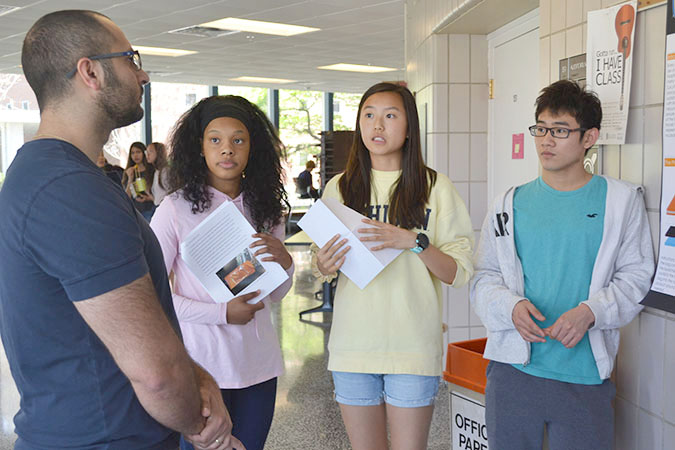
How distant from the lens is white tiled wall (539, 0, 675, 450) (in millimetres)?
1817

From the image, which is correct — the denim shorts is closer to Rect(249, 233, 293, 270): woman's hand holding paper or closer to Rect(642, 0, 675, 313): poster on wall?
Rect(249, 233, 293, 270): woman's hand holding paper

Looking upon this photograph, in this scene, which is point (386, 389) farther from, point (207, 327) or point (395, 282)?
point (207, 327)

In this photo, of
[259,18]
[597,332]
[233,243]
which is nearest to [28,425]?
[233,243]

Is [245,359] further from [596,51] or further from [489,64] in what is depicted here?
[489,64]

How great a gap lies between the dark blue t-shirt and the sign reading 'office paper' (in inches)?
58.1

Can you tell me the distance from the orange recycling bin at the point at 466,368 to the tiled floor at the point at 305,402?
80cm

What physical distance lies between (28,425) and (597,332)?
149 cm

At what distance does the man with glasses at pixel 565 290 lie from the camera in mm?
1783

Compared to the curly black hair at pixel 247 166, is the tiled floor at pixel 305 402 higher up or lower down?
lower down

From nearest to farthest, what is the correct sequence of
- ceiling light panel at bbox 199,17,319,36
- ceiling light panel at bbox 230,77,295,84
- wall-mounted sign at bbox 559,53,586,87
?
wall-mounted sign at bbox 559,53,586,87 → ceiling light panel at bbox 199,17,319,36 → ceiling light panel at bbox 230,77,295,84

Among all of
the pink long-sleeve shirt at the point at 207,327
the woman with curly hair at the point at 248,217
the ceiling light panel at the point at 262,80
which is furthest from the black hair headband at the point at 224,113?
the ceiling light panel at the point at 262,80

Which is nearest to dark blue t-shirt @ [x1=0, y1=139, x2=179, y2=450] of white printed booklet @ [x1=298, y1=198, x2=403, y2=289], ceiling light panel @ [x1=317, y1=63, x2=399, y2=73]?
white printed booklet @ [x1=298, y1=198, x2=403, y2=289]

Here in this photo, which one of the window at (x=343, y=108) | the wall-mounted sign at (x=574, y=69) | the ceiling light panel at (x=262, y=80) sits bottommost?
the wall-mounted sign at (x=574, y=69)

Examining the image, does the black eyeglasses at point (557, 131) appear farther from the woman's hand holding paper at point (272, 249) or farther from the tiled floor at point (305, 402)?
the tiled floor at point (305, 402)
